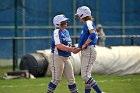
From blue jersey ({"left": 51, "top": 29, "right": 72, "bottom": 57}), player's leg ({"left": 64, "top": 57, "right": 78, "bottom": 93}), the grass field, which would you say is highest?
blue jersey ({"left": 51, "top": 29, "right": 72, "bottom": 57})

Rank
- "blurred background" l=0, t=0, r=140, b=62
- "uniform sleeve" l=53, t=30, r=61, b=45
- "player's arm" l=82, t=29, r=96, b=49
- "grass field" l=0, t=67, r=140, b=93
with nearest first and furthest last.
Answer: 1. "uniform sleeve" l=53, t=30, r=61, b=45
2. "player's arm" l=82, t=29, r=96, b=49
3. "grass field" l=0, t=67, r=140, b=93
4. "blurred background" l=0, t=0, r=140, b=62

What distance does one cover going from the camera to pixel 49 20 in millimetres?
22203

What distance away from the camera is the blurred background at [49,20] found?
20453mm

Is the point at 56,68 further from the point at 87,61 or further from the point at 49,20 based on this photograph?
the point at 49,20

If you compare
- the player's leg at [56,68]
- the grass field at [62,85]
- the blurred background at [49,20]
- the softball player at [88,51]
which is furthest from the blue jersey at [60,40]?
the blurred background at [49,20]

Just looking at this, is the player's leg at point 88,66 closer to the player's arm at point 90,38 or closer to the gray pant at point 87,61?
the gray pant at point 87,61

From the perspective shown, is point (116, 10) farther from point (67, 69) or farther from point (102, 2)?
point (67, 69)

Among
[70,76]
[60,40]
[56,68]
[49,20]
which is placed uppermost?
[49,20]

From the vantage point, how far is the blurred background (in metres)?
20.5

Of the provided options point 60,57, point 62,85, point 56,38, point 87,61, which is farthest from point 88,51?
point 62,85

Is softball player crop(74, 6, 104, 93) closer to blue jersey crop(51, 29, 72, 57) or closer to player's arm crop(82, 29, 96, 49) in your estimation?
player's arm crop(82, 29, 96, 49)

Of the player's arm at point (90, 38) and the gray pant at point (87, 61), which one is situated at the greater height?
the player's arm at point (90, 38)

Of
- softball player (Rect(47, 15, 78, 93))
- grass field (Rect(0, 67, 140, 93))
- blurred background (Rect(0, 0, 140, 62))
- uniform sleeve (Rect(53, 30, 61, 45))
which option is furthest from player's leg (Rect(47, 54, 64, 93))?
blurred background (Rect(0, 0, 140, 62))

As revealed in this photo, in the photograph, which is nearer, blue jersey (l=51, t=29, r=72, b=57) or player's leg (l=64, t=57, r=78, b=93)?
blue jersey (l=51, t=29, r=72, b=57)
